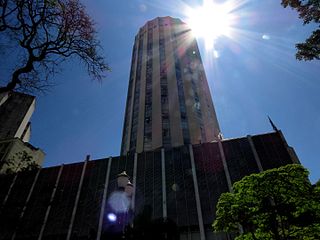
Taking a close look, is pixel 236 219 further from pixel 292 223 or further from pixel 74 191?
pixel 74 191

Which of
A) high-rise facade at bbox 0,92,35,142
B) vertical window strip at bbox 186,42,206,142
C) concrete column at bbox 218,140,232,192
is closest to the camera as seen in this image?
concrete column at bbox 218,140,232,192

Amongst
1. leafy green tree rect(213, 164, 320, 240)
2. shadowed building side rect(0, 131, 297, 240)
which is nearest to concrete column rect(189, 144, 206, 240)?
shadowed building side rect(0, 131, 297, 240)

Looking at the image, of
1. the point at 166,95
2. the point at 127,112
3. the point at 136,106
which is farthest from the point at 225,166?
the point at 127,112

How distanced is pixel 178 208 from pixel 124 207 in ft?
37.2

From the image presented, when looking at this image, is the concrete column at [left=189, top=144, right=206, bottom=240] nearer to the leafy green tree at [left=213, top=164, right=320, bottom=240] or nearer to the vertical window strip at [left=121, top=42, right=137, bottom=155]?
the leafy green tree at [left=213, top=164, right=320, bottom=240]

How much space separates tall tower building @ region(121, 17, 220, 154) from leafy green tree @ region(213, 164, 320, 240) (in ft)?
71.9

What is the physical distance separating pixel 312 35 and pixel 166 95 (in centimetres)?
3098

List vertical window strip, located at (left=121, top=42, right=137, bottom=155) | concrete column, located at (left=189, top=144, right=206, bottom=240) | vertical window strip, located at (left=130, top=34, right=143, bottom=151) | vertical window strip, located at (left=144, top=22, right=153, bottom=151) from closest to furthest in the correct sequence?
concrete column, located at (left=189, top=144, right=206, bottom=240)
vertical window strip, located at (left=144, top=22, right=153, bottom=151)
vertical window strip, located at (left=130, top=34, right=143, bottom=151)
vertical window strip, located at (left=121, top=42, right=137, bottom=155)

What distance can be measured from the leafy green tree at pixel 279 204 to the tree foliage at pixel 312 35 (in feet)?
16.8

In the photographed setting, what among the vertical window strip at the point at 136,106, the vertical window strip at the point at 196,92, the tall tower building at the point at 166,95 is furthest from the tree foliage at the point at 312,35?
the vertical window strip at the point at 136,106

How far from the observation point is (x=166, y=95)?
138ft

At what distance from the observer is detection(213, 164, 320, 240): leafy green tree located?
10.1 m

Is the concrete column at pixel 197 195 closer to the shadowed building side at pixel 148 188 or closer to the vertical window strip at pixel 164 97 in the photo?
the shadowed building side at pixel 148 188

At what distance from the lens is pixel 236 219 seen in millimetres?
10938
